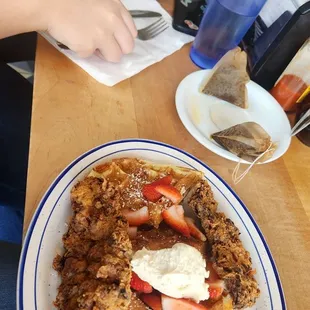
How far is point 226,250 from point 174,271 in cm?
12

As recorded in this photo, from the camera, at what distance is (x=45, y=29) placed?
81 centimetres

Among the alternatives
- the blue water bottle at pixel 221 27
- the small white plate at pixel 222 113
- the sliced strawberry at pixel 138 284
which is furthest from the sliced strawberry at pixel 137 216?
the blue water bottle at pixel 221 27

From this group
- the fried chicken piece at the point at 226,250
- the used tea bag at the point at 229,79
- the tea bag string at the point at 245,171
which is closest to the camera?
the fried chicken piece at the point at 226,250

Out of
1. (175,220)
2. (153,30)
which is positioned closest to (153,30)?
(153,30)

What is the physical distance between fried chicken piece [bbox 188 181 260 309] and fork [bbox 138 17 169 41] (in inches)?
18.9

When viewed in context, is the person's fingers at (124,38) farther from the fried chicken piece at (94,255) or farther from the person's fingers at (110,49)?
the fried chicken piece at (94,255)

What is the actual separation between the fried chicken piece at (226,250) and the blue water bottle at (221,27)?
1.43ft

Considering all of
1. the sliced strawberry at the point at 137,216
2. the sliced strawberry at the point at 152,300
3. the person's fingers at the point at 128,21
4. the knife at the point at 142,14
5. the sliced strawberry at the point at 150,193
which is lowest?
the sliced strawberry at the point at 152,300

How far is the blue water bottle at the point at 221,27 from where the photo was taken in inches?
37.3

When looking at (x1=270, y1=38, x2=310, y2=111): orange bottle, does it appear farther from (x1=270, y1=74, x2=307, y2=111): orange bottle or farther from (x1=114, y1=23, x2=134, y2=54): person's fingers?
(x1=114, y1=23, x2=134, y2=54): person's fingers

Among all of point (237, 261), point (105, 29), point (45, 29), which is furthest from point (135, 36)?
point (237, 261)

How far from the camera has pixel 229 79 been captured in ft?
3.14

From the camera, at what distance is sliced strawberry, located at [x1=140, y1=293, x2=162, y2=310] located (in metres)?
0.60

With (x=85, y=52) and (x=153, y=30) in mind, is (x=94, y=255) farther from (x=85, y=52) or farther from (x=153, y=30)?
(x=153, y=30)
